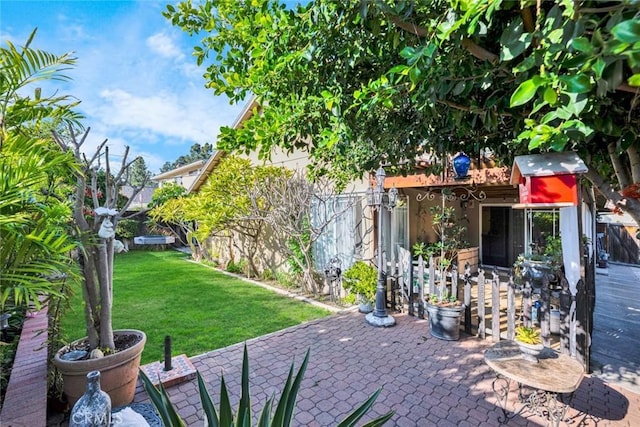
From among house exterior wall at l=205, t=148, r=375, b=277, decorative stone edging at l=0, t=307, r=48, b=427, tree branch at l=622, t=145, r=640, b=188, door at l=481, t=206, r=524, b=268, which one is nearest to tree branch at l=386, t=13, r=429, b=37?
tree branch at l=622, t=145, r=640, b=188

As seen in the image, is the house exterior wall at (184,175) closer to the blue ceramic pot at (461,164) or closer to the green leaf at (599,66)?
the blue ceramic pot at (461,164)

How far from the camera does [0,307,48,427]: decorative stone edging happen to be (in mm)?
2691

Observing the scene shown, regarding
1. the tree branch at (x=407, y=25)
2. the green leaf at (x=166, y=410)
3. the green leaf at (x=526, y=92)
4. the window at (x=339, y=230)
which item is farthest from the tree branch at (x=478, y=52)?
the window at (x=339, y=230)

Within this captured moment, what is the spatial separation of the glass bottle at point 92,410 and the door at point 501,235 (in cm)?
1233

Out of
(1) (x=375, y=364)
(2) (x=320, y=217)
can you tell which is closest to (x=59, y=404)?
(1) (x=375, y=364)

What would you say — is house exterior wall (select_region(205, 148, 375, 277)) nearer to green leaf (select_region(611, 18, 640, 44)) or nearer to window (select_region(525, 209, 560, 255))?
green leaf (select_region(611, 18, 640, 44))

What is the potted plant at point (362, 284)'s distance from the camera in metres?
7.12

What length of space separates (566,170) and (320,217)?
6911 millimetres

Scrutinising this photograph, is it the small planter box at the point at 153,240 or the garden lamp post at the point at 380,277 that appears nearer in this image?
the garden lamp post at the point at 380,277

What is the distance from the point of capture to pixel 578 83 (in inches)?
52.6

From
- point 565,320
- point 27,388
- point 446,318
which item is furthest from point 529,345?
point 27,388

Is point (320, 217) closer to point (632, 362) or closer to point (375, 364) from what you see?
point (375, 364)

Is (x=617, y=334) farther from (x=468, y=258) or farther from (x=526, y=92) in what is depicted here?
(x=526, y=92)

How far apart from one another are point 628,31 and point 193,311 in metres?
8.19
